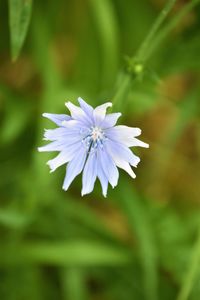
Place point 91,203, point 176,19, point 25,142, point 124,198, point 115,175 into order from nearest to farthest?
point 115,175
point 176,19
point 124,198
point 25,142
point 91,203

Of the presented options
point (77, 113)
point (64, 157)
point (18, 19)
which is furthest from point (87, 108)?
point (18, 19)

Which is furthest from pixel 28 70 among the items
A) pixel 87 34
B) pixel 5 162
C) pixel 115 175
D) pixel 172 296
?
pixel 115 175

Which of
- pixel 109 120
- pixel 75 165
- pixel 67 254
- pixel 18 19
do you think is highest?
pixel 18 19

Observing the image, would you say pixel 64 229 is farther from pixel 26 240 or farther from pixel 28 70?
pixel 28 70

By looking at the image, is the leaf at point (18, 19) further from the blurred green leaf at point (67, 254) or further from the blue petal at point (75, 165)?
the blurred green leaf at point (67, 254)

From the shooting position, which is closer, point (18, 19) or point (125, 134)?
point (125, 134)

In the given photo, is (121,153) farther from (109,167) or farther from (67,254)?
(67,254)

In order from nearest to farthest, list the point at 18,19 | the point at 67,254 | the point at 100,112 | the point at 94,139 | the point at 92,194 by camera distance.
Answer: the point at 100,112 < the point at 94,139 < the point at 18,19 < the point at 67,254 < the point at 92,194
